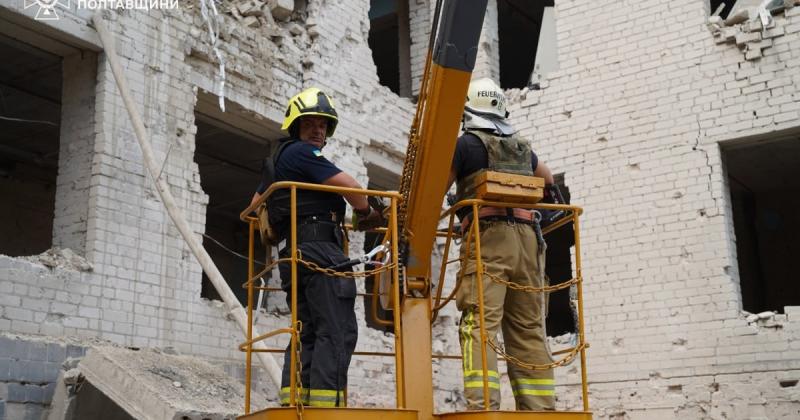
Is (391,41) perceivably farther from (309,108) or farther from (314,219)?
A: (314,219)

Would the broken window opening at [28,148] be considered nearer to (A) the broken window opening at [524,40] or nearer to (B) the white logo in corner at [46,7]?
(B) the white logo in corner at [46,7]

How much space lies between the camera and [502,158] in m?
5.45

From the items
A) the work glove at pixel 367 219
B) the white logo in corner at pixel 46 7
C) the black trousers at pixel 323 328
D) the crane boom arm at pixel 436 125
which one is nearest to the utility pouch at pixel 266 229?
the black trousers at pixel 323 328


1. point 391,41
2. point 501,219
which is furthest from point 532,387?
point 391,41

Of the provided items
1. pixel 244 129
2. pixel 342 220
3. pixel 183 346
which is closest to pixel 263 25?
pixel 244 129

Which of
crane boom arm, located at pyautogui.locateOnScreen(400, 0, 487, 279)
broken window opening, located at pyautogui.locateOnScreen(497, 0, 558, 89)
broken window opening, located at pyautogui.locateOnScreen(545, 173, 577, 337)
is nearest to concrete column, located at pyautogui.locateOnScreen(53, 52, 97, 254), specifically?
crane boom arm, located at pyautogui.locateOnScreen(400, 0, 487, 279)

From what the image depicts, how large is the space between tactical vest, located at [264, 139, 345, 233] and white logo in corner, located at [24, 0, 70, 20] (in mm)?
3634

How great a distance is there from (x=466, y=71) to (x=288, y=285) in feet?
4.99

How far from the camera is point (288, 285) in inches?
211

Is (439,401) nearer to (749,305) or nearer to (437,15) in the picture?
(749,305)

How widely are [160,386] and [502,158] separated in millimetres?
3173

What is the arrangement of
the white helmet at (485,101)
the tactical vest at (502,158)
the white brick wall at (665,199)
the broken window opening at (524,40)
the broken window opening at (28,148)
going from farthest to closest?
the broken window opening at (524,40), the white brick wall at (665,199), the broken window opening at (28,148), the white helmet at (485,101), the tactical vest at (502,158)

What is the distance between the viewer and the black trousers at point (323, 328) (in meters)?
4.99

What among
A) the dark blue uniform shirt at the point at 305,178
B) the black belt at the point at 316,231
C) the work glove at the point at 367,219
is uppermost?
the dark blue uniform shirt at the point at 305,178
